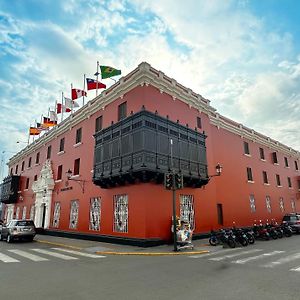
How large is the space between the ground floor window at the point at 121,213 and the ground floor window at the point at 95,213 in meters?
2.06

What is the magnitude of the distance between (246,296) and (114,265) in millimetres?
5198

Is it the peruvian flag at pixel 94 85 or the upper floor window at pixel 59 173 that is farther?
the upper floor window at pixel 59 173

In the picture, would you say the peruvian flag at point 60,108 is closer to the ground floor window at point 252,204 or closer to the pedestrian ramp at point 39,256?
the pedestrian ramp at point 39,256

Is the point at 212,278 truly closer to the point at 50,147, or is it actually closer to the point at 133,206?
the point at 133,206

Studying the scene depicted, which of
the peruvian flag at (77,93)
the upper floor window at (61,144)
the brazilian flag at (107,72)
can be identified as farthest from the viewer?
the upper floor window at (61,144)

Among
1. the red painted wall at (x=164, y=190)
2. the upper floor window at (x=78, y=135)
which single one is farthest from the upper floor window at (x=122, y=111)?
the upper floor window at (x=78, y=135)

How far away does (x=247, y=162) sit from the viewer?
82.7ft

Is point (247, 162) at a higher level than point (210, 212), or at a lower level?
higher

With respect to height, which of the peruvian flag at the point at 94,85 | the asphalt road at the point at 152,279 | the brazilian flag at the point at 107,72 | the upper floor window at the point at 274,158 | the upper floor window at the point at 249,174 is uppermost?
the peruvian flag at the point at 94,85

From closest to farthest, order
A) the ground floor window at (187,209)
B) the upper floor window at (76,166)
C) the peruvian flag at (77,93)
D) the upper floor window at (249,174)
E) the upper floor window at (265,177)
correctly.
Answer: the ground floor window at (187,209), the upper floor window at (76,166), the peruvian flag at (77,93), the upper floor window at (249,174), the upper floor window at (265,177)

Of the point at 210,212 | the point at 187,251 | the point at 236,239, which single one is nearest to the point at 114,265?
the point at 187,251

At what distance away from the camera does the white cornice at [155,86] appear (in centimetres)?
1652

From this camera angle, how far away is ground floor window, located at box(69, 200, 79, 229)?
2000 centimetres

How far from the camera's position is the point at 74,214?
2039 centimetres
